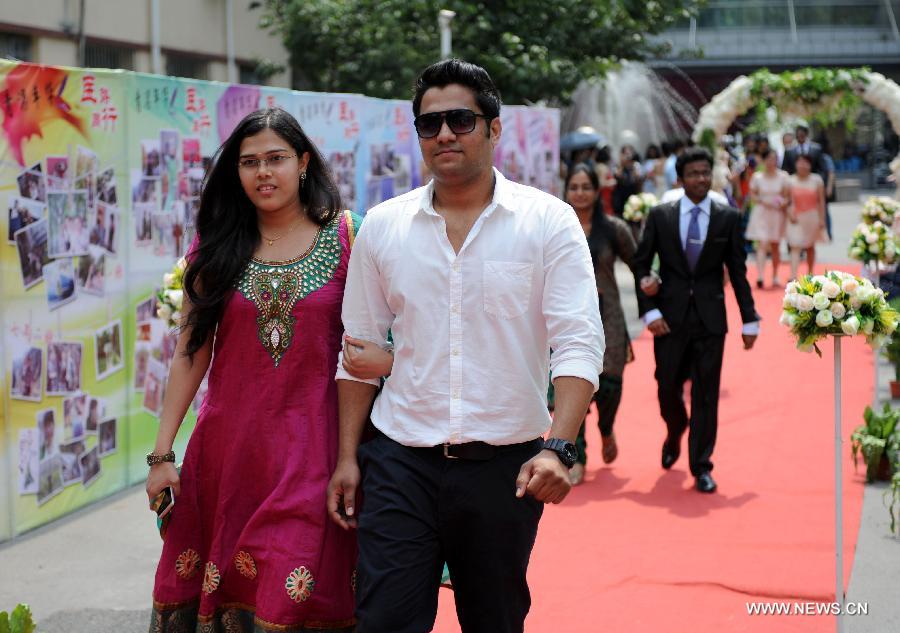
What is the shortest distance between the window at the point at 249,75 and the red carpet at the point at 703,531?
1041cm

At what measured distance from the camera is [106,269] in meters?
6.79

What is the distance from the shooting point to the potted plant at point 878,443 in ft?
23.5

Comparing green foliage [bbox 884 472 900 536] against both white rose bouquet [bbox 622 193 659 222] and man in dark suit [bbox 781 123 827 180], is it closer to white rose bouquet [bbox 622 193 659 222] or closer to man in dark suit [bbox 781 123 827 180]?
white rose bouquet [bbox 622 193 659 222]

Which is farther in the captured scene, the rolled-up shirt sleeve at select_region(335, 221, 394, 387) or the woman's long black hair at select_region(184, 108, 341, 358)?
the woman's long black hair at select_region(184, 108, 341, 358)

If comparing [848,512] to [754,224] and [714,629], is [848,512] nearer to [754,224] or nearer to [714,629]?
[714,629]

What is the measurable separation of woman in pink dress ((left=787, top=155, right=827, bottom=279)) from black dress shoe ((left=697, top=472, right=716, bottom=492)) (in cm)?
983

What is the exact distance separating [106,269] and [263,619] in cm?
370

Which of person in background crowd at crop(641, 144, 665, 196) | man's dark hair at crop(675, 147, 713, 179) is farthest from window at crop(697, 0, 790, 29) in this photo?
man's dark hair at crop(675, 147, 713, 179)

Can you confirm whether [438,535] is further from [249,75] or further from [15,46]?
[249,75]

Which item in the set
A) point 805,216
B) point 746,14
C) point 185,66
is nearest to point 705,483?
point 805,216

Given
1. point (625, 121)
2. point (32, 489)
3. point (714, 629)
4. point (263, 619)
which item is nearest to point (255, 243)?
point (263, 619)

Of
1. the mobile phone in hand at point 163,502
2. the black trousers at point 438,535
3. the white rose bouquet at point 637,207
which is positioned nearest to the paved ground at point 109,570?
the mobile phone in hand at point 163,502

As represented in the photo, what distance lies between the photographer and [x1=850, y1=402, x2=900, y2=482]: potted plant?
716cm

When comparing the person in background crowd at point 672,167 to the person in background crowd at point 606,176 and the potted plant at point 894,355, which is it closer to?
the person in background crowd at point 606,176
